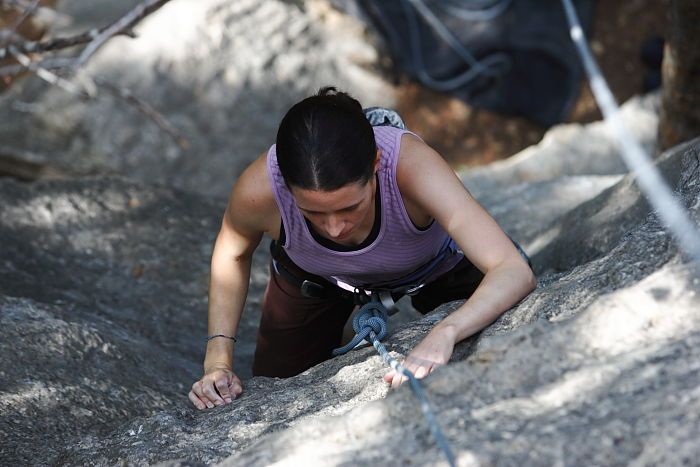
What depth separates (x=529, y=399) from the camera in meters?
1.71

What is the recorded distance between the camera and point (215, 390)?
238 cm

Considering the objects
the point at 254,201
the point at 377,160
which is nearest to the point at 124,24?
the point at 254,201

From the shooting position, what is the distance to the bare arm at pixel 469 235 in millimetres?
2170

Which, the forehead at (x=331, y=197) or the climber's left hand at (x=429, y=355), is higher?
the forehead at (x=331, y=197)

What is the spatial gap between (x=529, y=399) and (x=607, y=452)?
0.74ft

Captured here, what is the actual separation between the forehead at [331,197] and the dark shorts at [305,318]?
2.26ft

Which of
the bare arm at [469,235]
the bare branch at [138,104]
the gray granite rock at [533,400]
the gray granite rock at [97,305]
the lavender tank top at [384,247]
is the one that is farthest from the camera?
the bare branch at [138,104]

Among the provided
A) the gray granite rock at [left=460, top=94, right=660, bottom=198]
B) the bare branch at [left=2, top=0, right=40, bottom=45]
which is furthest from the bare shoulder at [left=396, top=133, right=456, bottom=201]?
the gray granite rock at [left=460, top=94, right=660, bottom=198]

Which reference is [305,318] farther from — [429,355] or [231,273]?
[429,355]

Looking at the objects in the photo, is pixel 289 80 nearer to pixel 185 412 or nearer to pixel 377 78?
pixel 377 78

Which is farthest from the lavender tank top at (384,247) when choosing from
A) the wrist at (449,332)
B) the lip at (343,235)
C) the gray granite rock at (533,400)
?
the wrist at (449,332)

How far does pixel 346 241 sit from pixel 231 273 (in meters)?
0.35

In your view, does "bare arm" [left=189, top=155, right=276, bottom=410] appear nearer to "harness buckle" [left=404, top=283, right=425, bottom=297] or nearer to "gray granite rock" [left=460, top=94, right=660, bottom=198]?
"harness buckle" [left=404, top=283, right=425, bottom=297]

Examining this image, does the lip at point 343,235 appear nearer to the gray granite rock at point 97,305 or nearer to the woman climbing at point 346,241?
the woman climbing at point 346,241
